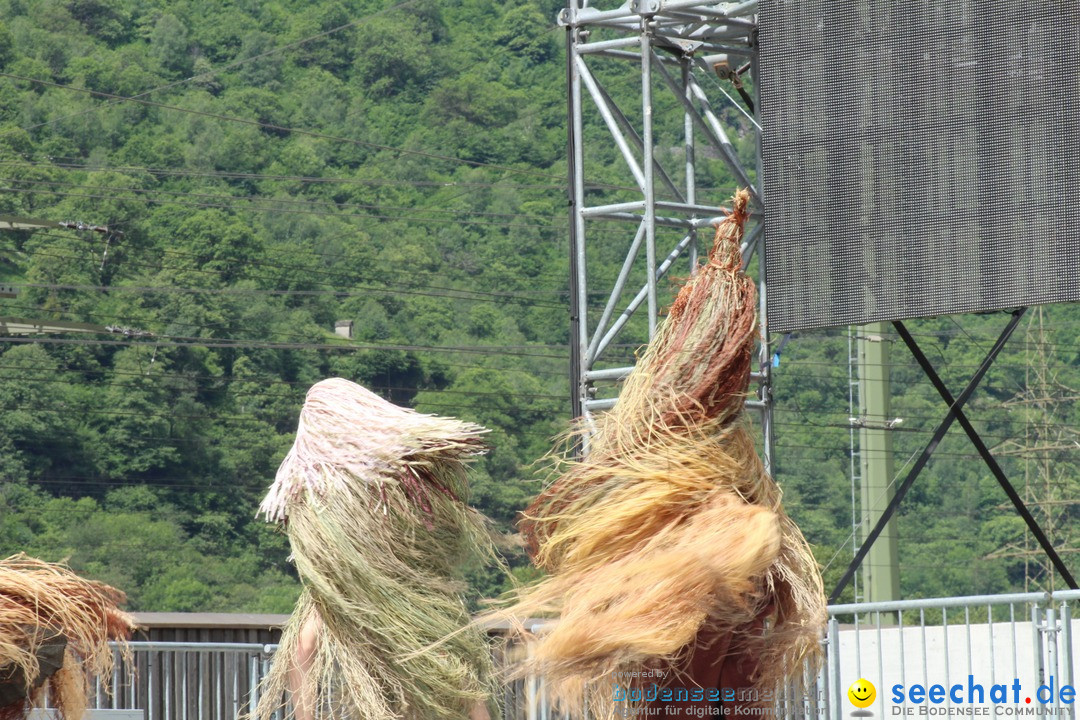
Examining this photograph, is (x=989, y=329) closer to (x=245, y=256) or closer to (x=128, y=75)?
(x=245, y=256)

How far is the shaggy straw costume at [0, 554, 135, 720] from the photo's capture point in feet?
12.5

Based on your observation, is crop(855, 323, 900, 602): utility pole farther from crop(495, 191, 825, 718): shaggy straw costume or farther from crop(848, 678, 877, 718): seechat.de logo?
crop(495, 191, 825, 718): shaggy straw costume

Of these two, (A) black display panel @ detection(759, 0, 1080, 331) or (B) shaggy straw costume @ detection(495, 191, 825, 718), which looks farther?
(A) black display panel @ detection(759, 0, 1080, 331)

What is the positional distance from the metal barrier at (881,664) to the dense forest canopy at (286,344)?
2363 centimetres

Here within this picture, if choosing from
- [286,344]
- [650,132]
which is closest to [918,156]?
[650,132]

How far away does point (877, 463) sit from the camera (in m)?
15.4

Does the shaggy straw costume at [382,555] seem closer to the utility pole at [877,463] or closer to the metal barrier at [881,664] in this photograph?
the metal barrier at [881,664]

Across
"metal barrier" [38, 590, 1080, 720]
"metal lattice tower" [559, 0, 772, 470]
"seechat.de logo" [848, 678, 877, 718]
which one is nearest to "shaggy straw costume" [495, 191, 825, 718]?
"metal barrier" [38, 590, 1080, 720]

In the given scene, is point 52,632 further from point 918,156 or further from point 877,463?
point 877,463

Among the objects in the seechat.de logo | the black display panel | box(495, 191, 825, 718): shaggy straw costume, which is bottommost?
the seechat.de logo

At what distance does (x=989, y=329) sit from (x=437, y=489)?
3726 centimetres

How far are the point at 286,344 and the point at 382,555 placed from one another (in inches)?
1246

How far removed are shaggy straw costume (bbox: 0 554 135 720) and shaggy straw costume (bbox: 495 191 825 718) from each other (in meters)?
1.28

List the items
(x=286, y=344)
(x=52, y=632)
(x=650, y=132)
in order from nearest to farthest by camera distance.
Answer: (x=52, y=632) → (x=650, y=132) → (x=286, y=344)
